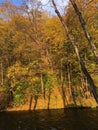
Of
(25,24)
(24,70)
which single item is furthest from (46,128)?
(25,24)

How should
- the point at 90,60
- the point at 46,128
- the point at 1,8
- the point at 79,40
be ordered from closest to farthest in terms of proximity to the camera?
the point at 46,128
the point at 79,40
the point at 90,60
the point at 1,8

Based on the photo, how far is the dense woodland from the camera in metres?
28.5

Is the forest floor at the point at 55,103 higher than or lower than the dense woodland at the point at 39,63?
lower

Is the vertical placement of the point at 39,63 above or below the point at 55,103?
above

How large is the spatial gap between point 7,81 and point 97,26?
46.8 ft

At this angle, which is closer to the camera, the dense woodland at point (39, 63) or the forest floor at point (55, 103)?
the forest floor at point (55, 103)

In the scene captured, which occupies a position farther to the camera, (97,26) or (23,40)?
(23,40)

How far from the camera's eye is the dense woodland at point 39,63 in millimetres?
28453

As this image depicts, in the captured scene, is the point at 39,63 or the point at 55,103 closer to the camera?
the point at 55,103

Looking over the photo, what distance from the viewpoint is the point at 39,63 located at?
30.7m

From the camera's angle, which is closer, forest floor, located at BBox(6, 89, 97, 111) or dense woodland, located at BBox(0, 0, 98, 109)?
forest floor, located at BBox(6, 89, 97, 111)

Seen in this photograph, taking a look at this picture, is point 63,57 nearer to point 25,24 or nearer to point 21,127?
point 25,24

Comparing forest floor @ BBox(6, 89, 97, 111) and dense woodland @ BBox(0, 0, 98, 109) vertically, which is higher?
dense woodland @ BBox(0, 0, 98, 109)

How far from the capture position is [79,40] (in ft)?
89.4
